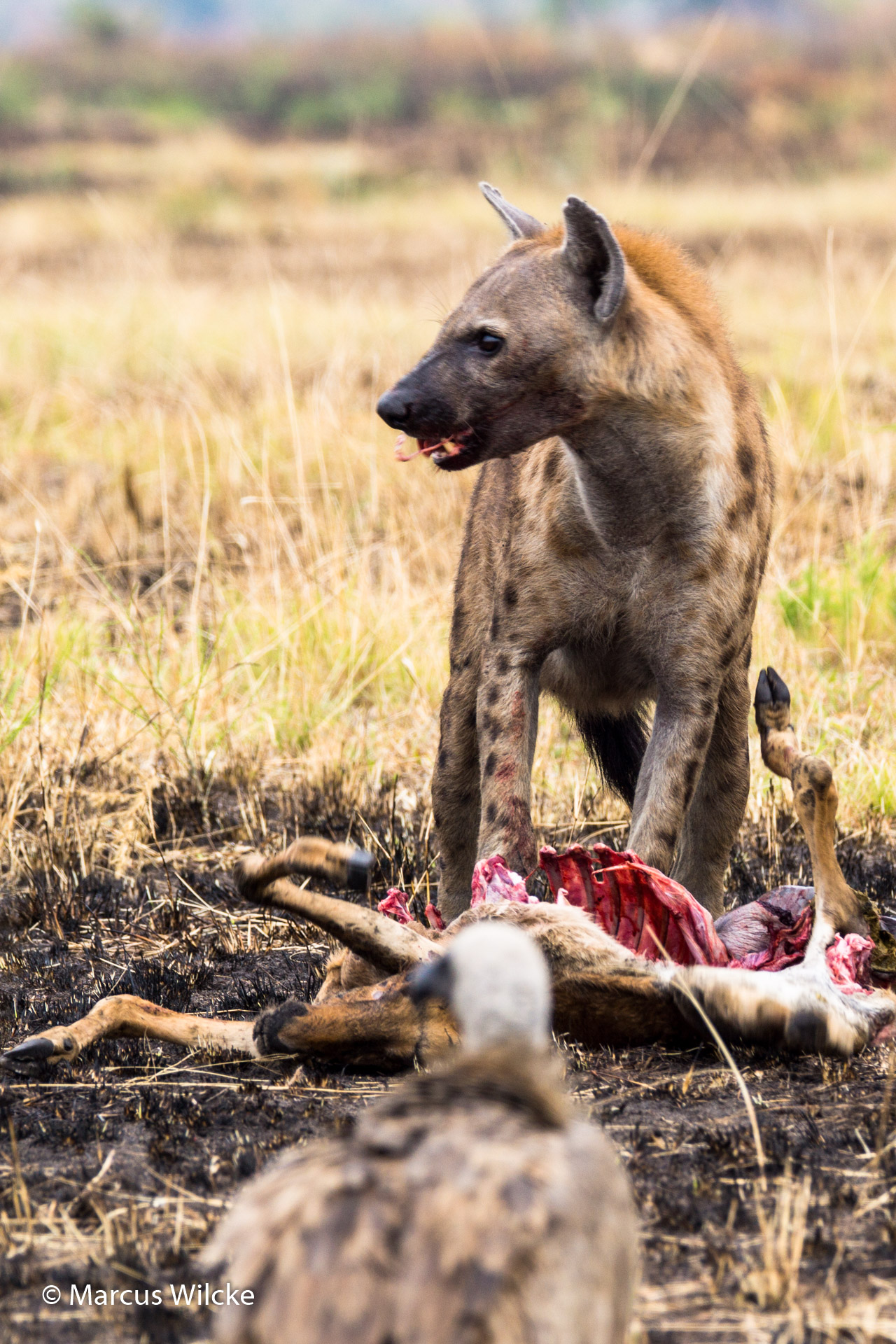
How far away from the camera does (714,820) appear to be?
437 centimetres

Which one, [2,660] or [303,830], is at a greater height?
[2,660]

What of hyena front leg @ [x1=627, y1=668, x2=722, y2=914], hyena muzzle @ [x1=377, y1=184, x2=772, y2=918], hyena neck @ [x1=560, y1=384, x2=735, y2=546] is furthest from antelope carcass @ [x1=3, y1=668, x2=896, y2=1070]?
hyena neck @ [x1=560, y1=384, x2=735, y2=546]

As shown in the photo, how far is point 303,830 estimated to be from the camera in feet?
16.3

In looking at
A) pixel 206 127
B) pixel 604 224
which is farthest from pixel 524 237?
pixel 206 127

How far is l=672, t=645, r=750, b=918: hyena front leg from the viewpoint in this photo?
14.3 ft

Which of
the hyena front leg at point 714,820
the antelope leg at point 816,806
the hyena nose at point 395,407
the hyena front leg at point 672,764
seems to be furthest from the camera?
the hyena front leg at point 714,820

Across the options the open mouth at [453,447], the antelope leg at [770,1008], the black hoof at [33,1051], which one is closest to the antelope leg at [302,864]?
the black hoof at [33,1051]

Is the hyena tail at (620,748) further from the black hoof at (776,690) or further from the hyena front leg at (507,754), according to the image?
the black hoof at (776,690)

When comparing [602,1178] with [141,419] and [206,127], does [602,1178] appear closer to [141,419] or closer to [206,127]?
[141,419]

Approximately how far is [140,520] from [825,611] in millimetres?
3211

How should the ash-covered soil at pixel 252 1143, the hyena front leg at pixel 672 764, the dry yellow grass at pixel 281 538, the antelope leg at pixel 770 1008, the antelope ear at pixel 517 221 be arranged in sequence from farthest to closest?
the dry yellow grass at pixel 281 538 → the antelope ear at pixel 517 221 → the hyena front leg at pixel 672 764 → the antelope leg at pixel 770 1008 → the ash-covered soil at pixel 252 1143

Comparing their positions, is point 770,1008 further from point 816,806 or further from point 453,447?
point 453,447

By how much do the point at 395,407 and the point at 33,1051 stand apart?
1.56m

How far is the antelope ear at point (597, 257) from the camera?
3.73 meters
